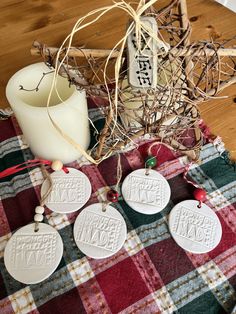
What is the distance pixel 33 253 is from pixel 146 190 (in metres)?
0.18

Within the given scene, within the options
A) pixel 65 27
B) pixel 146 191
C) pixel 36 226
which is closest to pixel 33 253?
pixel 36 226

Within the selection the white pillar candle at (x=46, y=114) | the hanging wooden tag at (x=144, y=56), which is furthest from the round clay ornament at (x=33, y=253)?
the hanging wooden tag at (x=144, y=56)

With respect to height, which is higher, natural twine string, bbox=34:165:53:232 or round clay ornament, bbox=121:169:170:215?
natural twine string, bbox=34:165:53:232

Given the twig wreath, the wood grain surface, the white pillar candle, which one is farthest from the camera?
the wood grain surface

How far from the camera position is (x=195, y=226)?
45 cm

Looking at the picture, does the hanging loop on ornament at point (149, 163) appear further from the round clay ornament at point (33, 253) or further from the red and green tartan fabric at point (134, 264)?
the round clay ornament at point (33, 253)

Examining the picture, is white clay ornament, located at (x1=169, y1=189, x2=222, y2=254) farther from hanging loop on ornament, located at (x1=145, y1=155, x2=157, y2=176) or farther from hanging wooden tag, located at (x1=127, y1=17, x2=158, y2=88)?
hanging wooden tag, located at (x1=127, y1=17, x2=158, y2=88)

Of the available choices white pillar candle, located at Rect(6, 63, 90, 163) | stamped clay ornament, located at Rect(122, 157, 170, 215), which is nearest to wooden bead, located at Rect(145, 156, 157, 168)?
stamped clay ornament, located at Rect(122, 157, 170, 215)

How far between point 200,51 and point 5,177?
1.11 ft

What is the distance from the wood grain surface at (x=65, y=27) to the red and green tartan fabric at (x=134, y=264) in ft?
0.53

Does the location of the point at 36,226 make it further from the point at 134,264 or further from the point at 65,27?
the point at 65,27

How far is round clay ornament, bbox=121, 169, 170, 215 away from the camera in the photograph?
47cm

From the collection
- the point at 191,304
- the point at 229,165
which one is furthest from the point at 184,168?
the point at 191,304

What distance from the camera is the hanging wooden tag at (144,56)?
315 mm
